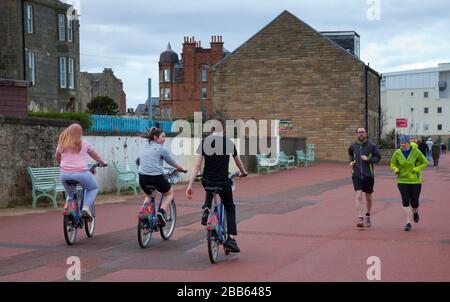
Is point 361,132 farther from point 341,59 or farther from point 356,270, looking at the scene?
point 341,59

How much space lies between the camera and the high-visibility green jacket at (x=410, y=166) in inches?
471

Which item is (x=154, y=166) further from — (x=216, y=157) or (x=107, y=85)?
(x=107, y=85)

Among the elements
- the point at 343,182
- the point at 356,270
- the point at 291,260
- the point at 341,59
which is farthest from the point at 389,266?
the point at 341,59

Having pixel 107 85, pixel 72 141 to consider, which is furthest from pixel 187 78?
pixel 72 141

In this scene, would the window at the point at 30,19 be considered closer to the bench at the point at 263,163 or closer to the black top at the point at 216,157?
the bench at the point at 263,163

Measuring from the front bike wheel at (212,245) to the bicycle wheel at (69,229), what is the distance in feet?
8.71

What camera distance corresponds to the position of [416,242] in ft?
34.3

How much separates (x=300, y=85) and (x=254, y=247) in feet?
116

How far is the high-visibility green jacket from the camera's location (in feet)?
39.2

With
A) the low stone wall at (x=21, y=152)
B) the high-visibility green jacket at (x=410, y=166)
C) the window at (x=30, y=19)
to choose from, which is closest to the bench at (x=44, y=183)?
the low stone wall at (x=21, y=152)

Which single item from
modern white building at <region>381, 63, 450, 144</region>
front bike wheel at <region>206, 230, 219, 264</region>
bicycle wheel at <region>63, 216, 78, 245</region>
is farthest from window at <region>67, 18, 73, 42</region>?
modern white building at <region>381, 63, 450, 144</region>

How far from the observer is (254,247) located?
33.1ft

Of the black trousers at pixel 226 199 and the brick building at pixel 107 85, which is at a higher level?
the brick building at pixel 107 85

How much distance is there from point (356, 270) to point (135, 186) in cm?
1166
